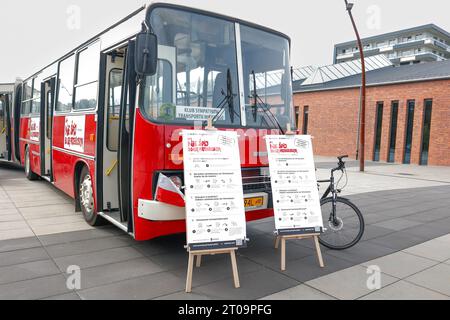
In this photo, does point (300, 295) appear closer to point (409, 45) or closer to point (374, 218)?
point (374, 218)

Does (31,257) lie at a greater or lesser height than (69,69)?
lesser

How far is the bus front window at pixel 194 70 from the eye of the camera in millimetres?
4559

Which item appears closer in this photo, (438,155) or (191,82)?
(191,82)

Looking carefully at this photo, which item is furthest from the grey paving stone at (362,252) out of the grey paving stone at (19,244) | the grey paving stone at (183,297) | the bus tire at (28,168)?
the bus tire at (28,168)

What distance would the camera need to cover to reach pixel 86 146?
6.17m

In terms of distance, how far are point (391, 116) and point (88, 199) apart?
75.3ft

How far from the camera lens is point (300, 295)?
12.8ft

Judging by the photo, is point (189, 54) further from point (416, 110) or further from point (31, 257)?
point (416, 110)

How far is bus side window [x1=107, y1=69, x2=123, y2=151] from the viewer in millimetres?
5801

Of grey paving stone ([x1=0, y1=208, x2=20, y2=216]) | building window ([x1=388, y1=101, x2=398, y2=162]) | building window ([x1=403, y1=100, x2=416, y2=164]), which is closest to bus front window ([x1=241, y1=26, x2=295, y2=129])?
grey paving stone ([x1=0, y1=208, x2=20, y2=216])

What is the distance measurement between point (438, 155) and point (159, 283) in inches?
893

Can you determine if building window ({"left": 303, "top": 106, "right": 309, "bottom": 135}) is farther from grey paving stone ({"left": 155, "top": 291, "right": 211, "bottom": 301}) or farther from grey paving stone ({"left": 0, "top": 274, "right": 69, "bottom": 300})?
grey paving stone ({"left": 0, "top": 274, "right": 69, "bottom": 300})
